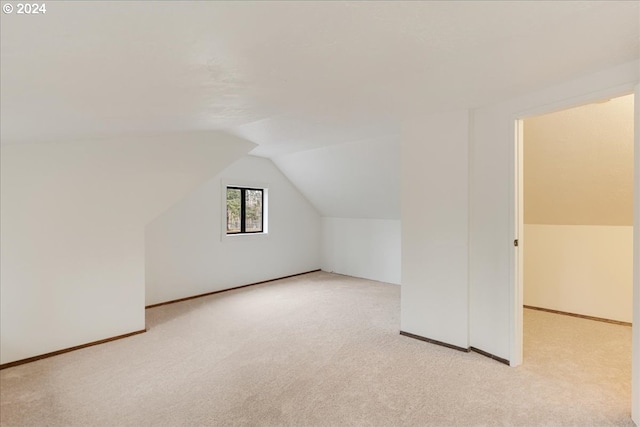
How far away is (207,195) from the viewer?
4578 mm

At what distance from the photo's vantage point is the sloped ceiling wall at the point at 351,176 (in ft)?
13.8

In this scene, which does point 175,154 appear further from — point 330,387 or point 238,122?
point 330,387

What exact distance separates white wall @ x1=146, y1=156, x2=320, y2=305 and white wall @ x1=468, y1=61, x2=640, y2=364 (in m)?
3.40

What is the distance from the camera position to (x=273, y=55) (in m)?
1.37

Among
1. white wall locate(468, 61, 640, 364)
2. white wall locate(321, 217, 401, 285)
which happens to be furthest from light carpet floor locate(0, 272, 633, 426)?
white wall locate(321, 217, 401, 285)

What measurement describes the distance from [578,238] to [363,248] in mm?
2994

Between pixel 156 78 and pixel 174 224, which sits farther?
pixel 174 224

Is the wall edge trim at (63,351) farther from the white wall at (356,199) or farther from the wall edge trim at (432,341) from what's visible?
the white wall at (356,199)

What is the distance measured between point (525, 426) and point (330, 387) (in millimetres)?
1130

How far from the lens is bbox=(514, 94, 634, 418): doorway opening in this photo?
2584 millimetres

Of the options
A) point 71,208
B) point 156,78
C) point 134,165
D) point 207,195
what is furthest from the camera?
point 207,195

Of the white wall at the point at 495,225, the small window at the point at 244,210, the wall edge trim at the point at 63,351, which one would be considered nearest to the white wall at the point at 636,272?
the white wall at the point at 495,225

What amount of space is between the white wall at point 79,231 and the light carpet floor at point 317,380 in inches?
9.1

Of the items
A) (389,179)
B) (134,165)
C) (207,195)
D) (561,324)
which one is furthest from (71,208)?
(561,324)
